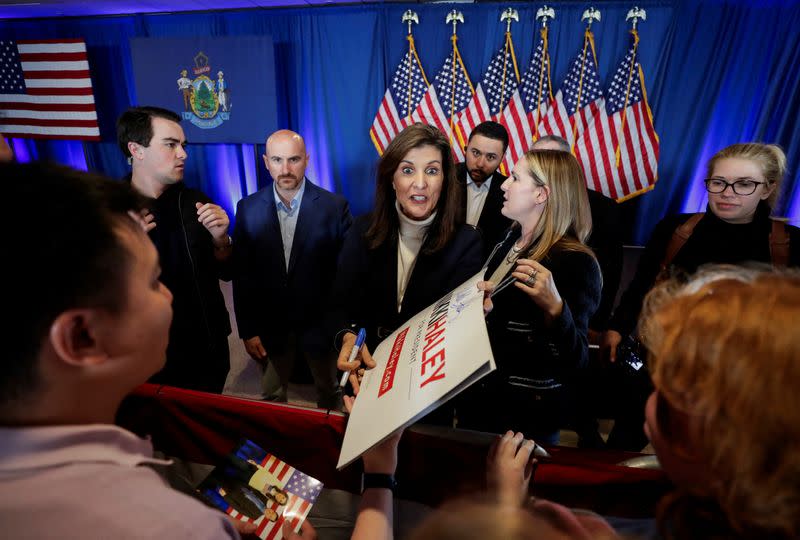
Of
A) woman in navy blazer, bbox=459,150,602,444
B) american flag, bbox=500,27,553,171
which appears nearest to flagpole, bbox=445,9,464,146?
american flag, bbox=500,27,553,171

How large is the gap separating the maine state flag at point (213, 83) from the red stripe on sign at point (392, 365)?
14.7 feet

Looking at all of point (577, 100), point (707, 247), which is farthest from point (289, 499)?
point (577, 100)

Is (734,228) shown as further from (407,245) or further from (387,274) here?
(387,274)

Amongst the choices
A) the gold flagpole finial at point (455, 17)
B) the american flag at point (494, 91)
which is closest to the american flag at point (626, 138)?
the american flag at point (494, 91)

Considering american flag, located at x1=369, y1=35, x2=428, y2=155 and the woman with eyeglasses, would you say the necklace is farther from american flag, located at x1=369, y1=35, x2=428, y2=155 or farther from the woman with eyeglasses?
american flag, located at x1=369, y1=35, x2=428, y2=155

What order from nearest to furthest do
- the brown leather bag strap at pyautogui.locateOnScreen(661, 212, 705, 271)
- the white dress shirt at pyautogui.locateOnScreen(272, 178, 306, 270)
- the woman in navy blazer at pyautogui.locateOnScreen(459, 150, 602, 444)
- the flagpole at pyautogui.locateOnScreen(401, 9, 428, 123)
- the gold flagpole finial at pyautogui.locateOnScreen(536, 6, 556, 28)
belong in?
the woman in navy blazer at pyautogui.locateOnScreen(459, 150, 602, 444)
the brown leather bag strap at pyautogui.locateOnScreen(661, 212, 705, 271)
the white dress shirt at pyautogui.locateOnScreen(272, 178, 306, 270)
the gold flagpole finial at pyautogui.locateOnScreen(536, 6, 556, 28)
the flagpole at pyautogui.locateOnScreen(401, 9, 428, 123)

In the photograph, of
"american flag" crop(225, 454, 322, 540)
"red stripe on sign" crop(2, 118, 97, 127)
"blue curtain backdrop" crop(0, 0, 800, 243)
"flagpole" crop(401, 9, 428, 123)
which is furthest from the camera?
"red stripe on sign" crop(2, 118, 97, 127)

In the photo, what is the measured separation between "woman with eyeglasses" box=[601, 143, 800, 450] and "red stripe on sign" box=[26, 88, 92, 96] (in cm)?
696

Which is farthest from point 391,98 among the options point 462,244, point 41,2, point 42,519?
point 42,519

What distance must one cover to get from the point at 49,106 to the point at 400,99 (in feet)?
16.3

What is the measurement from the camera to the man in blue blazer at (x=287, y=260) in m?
2.66

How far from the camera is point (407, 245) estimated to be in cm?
185

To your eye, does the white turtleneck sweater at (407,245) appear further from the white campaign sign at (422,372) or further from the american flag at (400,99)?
the american flag at (400,99)

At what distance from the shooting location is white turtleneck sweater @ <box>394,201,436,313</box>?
1815 mm
